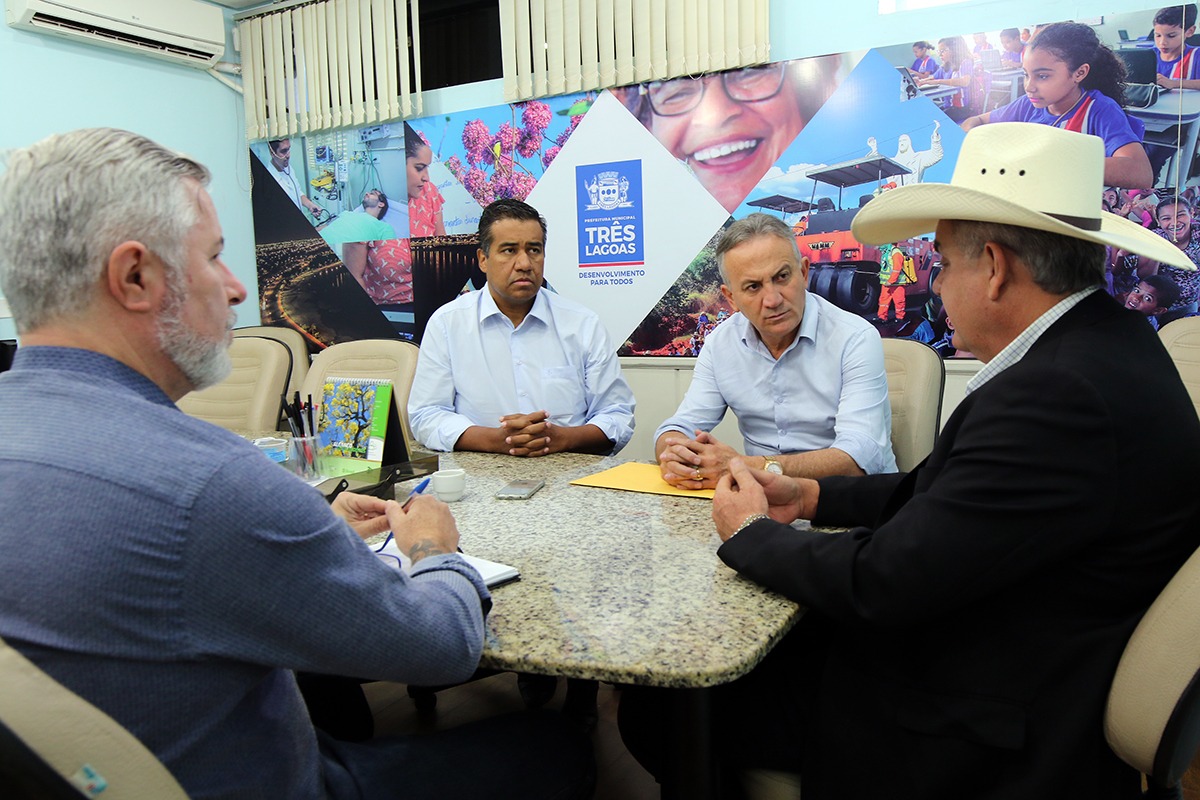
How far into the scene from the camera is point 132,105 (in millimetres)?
4594

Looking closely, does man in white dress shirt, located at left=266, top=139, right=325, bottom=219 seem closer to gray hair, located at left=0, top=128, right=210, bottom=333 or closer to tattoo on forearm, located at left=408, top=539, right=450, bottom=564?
tattoo on forearm, located at left=408, top=539, right=450, bottom=564

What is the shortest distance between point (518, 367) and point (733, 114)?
187cm

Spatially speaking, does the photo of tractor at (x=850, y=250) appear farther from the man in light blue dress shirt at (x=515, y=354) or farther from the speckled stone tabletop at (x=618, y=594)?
the speckled stone tabletop at (x=618, y=594)

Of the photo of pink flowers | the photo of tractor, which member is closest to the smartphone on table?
the photo of tractor

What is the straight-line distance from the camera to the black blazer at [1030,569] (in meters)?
0.96

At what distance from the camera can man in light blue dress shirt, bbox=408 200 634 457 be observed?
103 inches

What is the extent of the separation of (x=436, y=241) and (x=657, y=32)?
5.52 ft

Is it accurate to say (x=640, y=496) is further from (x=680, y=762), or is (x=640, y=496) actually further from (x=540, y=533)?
(x=680, y=762)

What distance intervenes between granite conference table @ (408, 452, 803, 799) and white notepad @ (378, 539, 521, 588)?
2cm

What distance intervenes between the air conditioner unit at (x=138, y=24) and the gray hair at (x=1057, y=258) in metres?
4.90

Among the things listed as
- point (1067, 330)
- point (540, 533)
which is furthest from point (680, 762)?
point (1067, 330)

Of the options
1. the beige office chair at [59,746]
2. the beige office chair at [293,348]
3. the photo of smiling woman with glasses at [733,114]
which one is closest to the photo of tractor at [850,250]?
the photo of smiling woman with glasses at [733,114]

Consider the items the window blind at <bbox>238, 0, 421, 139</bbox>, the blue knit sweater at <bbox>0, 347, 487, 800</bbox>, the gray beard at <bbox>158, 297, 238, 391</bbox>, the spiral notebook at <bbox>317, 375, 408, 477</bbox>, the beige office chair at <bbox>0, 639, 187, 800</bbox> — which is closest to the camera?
the beige office chair at <bbox>0, 639, 187, 800</bbox>

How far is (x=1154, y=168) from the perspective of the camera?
299cm
